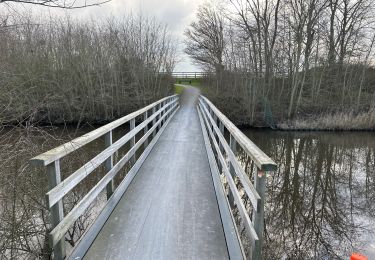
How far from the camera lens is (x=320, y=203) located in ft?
29.1

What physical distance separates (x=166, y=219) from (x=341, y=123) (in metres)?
20.7

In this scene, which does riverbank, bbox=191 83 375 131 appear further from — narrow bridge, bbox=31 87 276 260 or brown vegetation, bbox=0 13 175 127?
narrow bridge, bbox=31 87 276 260

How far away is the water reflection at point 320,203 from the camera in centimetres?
670

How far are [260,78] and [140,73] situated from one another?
370 inches

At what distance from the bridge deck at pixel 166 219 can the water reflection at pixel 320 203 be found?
264cm

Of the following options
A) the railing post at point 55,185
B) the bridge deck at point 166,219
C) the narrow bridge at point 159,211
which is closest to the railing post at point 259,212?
the narrow bridge at point 159,211

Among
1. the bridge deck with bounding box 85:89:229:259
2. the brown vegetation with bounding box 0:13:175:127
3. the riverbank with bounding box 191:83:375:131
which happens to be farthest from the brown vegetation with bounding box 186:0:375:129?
the bridge deck with bounding box 85:89:229:259

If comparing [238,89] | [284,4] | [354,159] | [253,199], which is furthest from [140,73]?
[253,199]

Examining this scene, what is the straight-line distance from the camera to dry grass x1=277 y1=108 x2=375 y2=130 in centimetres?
2141

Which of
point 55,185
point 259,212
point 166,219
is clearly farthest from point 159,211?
point 259,212

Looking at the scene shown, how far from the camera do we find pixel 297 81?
23328mm

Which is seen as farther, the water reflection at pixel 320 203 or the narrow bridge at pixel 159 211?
the water reflection at pixel 320 203

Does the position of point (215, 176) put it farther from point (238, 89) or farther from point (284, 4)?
point (284, 4)

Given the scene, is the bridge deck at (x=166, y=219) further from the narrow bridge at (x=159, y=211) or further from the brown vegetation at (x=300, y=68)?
the brown vegetation at (x=300, y=68)
